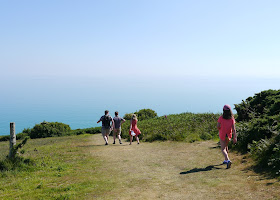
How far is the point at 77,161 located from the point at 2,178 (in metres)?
3.22

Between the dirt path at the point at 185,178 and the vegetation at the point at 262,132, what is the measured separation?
609 millimetres

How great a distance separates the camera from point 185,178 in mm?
8156

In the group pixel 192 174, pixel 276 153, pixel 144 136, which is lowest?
pixel 144 136

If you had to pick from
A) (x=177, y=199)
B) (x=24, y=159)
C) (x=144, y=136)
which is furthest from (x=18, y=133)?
(x=177, y=199)

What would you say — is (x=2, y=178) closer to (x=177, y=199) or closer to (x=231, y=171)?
(x=177, y=199)

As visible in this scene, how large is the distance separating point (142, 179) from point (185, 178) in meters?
1.36

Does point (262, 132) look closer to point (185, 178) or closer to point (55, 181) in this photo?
point (185, 178)

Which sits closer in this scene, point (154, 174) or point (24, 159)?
point (154, 174)

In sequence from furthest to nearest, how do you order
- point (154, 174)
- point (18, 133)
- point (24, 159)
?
1. point (18, 133)
2. point (24, 159)
3. point (154, 174)

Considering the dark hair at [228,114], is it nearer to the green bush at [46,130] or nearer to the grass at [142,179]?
the grass at [142,179]

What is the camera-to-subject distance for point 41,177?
363 inches

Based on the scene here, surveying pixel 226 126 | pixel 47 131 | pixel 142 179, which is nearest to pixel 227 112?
pixel 226 126

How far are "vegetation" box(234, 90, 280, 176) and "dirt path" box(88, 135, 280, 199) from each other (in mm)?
609

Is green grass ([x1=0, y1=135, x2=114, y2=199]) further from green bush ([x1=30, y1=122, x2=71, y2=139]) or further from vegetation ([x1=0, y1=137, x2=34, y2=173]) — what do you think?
green bush ([x1=30, y1=122, x2=71, y2=139])
